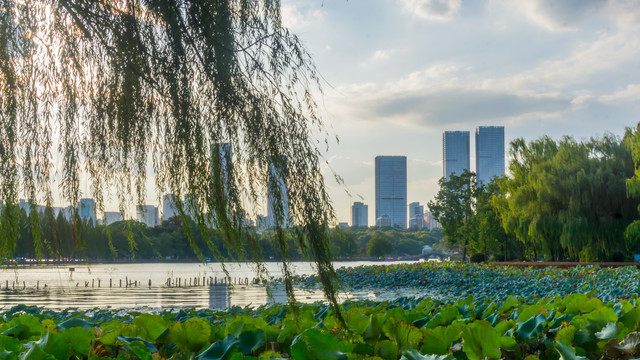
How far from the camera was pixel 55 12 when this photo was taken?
217 centimetres

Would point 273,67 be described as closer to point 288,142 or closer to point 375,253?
point 288,142

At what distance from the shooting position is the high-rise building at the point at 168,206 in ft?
7.47

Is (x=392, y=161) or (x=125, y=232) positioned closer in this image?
(x=125, y=232)

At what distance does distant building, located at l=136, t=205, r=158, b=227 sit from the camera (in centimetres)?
230

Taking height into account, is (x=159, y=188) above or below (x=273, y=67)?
below

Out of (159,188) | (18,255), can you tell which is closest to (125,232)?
(159,188)

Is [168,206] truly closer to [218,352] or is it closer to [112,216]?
[112,216]

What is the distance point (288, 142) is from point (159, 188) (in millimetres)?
622

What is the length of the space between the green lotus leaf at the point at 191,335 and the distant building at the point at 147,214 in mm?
943

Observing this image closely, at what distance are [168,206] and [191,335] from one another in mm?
952

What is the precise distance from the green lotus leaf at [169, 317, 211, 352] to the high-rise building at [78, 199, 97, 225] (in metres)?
0.95

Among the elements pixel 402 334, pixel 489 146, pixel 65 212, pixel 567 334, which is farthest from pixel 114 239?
pixel 489 146

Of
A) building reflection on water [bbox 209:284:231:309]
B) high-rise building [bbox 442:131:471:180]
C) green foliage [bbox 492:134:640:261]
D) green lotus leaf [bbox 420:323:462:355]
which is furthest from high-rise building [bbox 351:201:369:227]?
high-rise building [bbox 442:131:471:180]

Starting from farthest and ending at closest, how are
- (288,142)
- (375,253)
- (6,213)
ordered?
(375,253), (288,142), (6,213)
